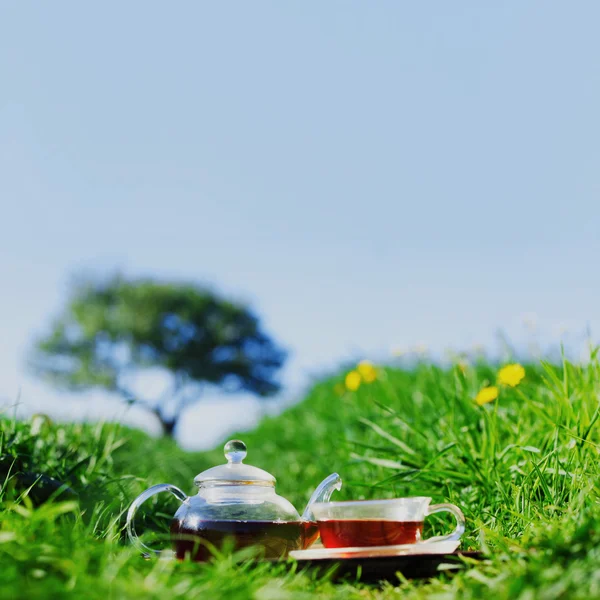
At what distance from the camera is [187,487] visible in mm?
4832

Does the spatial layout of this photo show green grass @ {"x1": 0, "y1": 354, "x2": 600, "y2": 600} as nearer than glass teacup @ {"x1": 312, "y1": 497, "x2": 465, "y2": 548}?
Yes

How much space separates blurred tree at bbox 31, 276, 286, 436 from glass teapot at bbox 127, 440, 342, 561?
18861 millimetres

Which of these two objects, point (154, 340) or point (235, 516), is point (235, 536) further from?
point (154, 340)

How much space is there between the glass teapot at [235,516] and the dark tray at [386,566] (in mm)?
159

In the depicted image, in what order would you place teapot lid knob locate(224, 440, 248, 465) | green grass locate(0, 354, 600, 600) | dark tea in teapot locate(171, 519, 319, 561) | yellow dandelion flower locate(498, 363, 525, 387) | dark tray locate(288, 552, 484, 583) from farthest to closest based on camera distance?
yellow dandelion flower locate(498, 363, 525, 387)
teapot lid knob locate(224, 440, 248, 465)
dark tea in teapot locate(171, 519, 319, 561)
dark tray locate(288, 552, 484, 583)
green grass locate(0, 354, 600, 600)

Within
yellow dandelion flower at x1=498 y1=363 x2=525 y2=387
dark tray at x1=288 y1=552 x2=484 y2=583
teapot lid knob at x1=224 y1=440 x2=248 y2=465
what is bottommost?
dark tray at x1=288 y1=552 x2=484 y2=583

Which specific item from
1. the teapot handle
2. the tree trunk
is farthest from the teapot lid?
the tree trunk

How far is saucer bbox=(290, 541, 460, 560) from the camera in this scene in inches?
79.7

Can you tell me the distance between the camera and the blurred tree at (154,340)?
21.2 metres

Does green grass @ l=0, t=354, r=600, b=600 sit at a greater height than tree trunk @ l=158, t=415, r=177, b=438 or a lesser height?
greater

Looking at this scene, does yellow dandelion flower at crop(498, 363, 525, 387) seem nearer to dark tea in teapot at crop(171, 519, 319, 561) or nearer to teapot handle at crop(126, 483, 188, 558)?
dark tea in teapot at crop(171, 519, 319, 561)

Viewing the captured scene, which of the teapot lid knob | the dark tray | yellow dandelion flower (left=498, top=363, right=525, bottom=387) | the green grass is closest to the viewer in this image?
the green grass

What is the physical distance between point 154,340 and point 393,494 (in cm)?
1857

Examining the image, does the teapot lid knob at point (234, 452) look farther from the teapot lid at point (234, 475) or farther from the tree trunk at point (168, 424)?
the tree trunk at point (168, 424)
